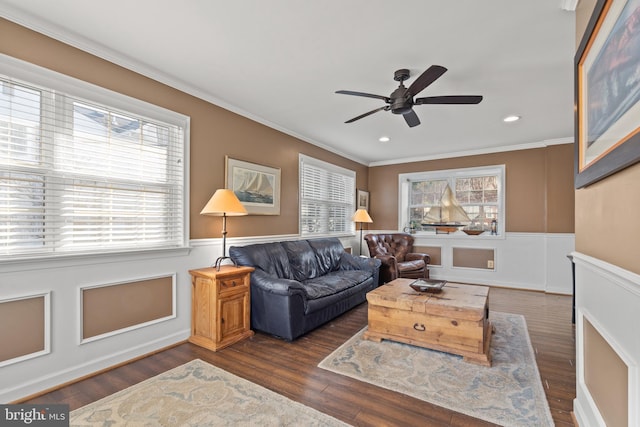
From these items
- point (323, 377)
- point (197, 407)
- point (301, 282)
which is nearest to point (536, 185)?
point (301, 282)

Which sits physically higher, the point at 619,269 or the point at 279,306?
the point at 619,269

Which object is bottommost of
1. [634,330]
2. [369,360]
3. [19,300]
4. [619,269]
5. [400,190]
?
[369,360]

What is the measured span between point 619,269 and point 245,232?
339 cm

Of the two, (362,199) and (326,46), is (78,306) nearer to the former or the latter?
(326,46)

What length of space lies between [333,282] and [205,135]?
230 centimetres

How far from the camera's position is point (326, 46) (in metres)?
2.38

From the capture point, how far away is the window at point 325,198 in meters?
4.96

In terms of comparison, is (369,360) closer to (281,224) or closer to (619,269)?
(619,269)

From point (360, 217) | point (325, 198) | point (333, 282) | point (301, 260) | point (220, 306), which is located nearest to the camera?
point (220, 306)

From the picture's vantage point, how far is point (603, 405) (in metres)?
1.42

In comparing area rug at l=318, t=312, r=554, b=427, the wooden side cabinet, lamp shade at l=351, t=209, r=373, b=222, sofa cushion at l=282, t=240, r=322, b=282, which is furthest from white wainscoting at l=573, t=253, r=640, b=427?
lamp shade at l=351, t=209, r=373, b=222

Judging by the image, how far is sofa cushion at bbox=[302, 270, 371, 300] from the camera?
10.9 feet

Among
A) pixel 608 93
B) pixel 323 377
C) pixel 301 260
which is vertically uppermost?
pixel 608 93

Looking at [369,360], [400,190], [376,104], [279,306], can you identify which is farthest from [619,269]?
[400,190]
